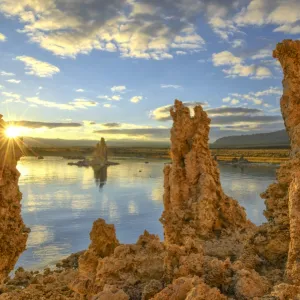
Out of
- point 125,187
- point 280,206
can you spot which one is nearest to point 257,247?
point 280,206

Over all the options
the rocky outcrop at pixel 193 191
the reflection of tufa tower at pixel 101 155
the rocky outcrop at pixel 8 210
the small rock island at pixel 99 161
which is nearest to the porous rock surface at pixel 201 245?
the rocky outcrop at pixel 193 191

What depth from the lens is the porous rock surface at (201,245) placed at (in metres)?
4.81

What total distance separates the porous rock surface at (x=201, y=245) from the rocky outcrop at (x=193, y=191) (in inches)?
1.4

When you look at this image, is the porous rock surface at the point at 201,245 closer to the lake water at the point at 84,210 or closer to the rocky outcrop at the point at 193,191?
the rocky outcrop at the point at 193,191

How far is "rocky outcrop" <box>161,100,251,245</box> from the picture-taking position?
11.5m

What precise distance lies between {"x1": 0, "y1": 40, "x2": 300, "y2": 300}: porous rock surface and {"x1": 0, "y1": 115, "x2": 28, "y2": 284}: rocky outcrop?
120cm

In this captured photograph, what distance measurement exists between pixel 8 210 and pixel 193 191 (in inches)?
245

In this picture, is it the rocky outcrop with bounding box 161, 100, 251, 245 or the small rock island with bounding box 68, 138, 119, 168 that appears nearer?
the rocky outcrop with bounding box 161, 100, 251, 245

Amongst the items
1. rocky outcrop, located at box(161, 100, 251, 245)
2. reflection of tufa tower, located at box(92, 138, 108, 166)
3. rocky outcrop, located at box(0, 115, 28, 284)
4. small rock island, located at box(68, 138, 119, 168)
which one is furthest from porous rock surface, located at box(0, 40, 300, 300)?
reflection of tufa tower, located at box(92, 138, 108, 166)

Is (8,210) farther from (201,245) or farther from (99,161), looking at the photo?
(99,161)

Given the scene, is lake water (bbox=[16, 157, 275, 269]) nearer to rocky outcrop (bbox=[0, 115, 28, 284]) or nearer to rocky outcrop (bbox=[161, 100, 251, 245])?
rocky outcrop (bbox=[0, 115, 28, 284])

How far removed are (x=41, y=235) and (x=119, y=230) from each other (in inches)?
212

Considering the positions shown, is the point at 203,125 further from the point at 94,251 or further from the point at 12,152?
the point at 12,152

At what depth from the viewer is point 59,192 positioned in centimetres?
4381
